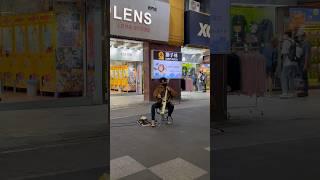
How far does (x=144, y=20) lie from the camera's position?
14398mm

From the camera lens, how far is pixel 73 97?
2.35 meters

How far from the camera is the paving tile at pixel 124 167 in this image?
14.8 feet

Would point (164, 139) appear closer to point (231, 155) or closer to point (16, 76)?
point (231, 155)

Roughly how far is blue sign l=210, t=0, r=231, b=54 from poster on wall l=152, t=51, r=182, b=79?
9121 mm

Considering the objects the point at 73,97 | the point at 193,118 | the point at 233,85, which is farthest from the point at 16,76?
the point at 193,118

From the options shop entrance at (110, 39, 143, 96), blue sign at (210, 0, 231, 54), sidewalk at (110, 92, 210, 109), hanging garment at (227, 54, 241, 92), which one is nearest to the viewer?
blue sign at (210, 0, 231, 54)

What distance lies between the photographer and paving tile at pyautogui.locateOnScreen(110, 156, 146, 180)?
4523 millimetres

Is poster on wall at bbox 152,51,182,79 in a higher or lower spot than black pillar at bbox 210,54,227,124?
higher

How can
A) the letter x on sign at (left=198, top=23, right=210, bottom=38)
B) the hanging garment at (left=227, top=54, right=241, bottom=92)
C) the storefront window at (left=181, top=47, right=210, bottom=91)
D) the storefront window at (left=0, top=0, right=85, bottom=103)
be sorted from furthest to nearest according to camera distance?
the storefront window at (left=181, top=47, right=210, bottom=91) → the letter x on sign at (left=198, top=23, right=210, bottom=38) → the hanging garment at (left=227, top=54, right=241, bottom=92) → the storefront window at (left=0, top=0, right=85, bottom=103)

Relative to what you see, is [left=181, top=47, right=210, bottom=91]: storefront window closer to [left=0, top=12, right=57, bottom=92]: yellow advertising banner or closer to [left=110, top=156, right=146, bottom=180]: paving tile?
[left=110, top=156, right=146, bottom=180]: paving tile

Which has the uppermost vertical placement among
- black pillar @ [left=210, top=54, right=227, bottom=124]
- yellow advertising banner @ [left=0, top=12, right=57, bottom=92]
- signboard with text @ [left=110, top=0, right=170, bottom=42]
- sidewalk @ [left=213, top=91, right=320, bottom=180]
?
signboard with text @ [left=110, top=0, right=170, bottom=42]

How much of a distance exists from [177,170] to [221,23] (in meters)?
2.12

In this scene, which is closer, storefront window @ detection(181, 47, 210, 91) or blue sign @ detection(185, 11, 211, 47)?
blue sign @ detection(185, 11, 211, 47)

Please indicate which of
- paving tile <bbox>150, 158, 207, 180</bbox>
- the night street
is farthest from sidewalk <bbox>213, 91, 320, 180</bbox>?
the night street
